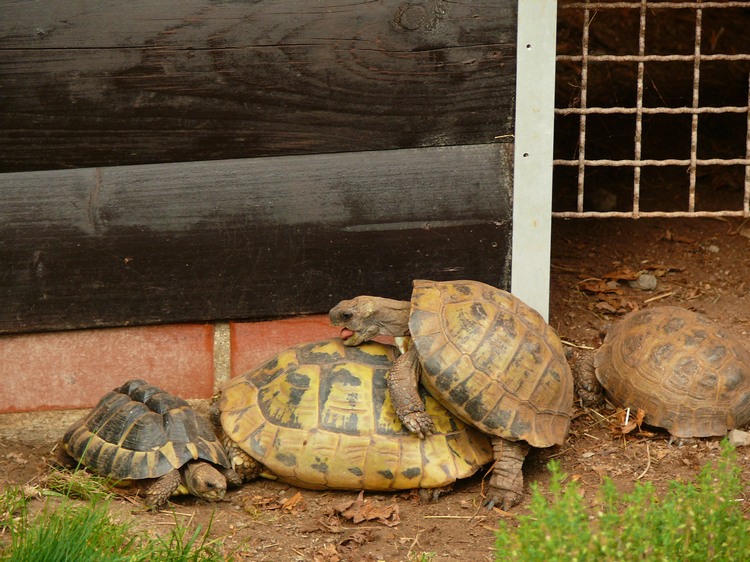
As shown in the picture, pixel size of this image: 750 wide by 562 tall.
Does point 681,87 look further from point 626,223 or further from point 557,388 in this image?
point 557,388

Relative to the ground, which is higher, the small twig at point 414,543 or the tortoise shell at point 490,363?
the tortoise shell at point 490,363

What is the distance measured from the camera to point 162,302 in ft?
13.7

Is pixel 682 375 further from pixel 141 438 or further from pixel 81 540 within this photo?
pixel 81 540

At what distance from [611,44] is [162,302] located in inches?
178

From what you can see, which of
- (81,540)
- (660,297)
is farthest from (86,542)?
(660,297)

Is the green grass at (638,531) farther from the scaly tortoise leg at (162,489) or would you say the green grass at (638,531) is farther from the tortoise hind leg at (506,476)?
the scaly tortoise leg at (162,489)

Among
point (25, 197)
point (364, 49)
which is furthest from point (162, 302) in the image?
point (364, 49)

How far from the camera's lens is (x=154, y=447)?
3816 millimetres

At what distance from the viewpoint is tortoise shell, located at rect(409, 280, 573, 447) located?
373 cm

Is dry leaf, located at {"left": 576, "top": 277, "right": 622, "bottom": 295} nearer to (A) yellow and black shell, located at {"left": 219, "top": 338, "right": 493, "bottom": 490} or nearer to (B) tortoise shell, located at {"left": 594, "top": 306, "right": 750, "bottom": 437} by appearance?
(B) tortoise shell, located at {"left": 594, "top": 306, "right": 750, "bottom": 437}

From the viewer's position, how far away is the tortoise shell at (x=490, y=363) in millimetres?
3730

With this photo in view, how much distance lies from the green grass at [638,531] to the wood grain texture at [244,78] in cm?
190

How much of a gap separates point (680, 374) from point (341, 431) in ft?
5.14

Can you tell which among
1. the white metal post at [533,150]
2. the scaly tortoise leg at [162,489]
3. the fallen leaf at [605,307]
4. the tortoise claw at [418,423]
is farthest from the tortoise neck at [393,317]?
the fallen leaf at [605,307]
